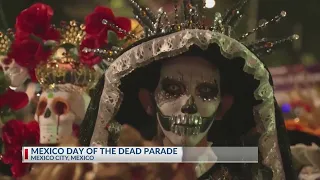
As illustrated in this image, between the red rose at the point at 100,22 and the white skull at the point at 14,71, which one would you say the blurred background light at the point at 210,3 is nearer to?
the red rose at the point at 100,22

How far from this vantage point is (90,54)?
1.04 meters

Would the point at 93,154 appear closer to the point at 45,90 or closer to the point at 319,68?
Answer: the point at 45,90

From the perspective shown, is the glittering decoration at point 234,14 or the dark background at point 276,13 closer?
the glittering decoration at point 234,14

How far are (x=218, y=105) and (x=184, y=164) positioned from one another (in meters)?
0.16

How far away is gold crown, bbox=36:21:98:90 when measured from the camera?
3.43 feet

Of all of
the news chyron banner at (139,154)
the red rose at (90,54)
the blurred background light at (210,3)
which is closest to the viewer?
the news chyron banner at (139,154)

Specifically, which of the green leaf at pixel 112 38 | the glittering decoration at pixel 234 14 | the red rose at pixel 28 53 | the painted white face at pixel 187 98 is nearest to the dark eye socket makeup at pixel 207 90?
the painted white face at pixel 187 98

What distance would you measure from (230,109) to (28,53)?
0.41 m

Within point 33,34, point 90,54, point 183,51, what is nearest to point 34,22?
point 33,34

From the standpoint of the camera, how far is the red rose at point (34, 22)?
1046mm

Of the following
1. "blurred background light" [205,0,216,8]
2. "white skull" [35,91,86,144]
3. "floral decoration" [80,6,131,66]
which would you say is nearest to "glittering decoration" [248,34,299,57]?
"blurred background light" [205,0,216,8]

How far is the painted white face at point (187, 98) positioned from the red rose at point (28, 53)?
0.98 ft

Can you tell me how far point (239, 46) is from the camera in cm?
82

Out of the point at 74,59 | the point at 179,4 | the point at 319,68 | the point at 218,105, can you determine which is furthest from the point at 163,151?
the point at 319,68
